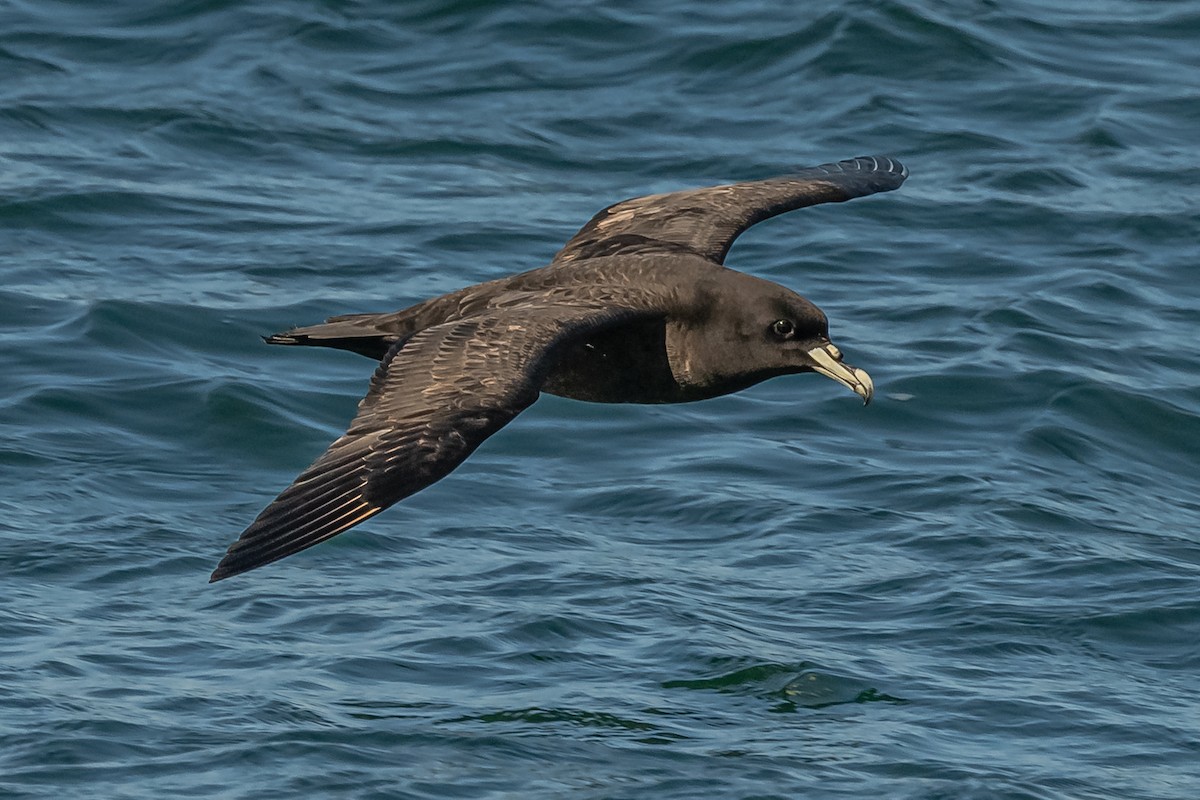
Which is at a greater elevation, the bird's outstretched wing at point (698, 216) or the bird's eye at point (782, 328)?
the bird's outstretched wing at point (698, 216)

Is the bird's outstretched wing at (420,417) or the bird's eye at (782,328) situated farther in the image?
the bird's eye at (782,328)

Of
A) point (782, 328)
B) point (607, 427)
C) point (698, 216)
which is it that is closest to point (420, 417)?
point (782, 328)

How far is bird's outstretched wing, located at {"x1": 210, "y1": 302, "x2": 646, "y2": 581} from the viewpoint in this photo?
745 cm

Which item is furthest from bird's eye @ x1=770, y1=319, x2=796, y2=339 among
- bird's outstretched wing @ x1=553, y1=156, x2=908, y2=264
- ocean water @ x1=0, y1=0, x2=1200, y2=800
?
ocean water @ x1=0, y1=0, x2=1200, y2=800

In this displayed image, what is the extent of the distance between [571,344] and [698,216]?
230 centimetres

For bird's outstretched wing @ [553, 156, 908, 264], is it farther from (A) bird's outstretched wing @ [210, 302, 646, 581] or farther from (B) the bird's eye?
(A) bird's outstretched wing @ [210, 302, 646, 581]

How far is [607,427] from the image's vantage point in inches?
488

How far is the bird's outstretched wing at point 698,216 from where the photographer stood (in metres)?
10.2

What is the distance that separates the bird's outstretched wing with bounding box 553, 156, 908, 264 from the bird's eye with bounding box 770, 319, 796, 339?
97 cm

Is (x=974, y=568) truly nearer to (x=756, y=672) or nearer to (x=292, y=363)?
(x=756, y=672)

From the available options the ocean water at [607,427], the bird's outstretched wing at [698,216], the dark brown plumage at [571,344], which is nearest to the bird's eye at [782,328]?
the dark brown plumage at [571,344]

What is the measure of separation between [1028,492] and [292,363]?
4.38m

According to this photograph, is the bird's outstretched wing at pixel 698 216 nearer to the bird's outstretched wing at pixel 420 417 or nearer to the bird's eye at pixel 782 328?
the bird's eye at pixel 782 328

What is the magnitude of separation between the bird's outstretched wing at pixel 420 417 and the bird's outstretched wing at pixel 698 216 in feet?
4.96
